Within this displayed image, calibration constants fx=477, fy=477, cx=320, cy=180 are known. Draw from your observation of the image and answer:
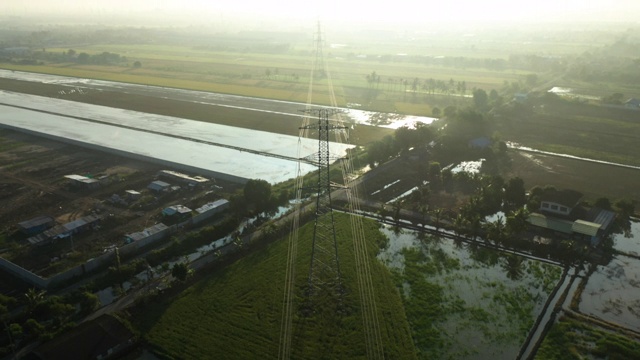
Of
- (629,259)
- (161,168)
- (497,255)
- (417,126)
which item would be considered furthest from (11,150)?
(629,259)

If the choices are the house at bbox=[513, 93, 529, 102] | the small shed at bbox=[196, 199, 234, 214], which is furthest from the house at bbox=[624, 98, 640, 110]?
the small shed at bbox=[196, 199, 234, 214]

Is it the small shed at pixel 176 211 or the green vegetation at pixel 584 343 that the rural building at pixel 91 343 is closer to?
the small shed at pixel 176 211

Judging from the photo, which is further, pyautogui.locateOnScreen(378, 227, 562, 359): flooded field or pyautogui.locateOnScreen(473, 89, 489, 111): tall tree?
pyautogui.locateOnScreen(473, 89, 489, 111): tall tree

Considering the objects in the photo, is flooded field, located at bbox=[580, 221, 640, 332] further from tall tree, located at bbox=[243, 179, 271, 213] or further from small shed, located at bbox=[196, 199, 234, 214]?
small shed, located at bbox=[196, 199, 234, 214]

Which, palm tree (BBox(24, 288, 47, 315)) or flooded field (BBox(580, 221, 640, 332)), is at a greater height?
palm tree (BBox(24, 288, 47, 315))

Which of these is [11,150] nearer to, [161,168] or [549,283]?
[161,168]

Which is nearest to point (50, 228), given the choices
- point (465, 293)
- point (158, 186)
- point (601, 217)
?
point (158, 186)

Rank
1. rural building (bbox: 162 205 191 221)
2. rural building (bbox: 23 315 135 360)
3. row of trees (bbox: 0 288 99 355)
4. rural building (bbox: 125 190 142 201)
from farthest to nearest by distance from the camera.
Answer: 1. rural building (bbox: 125 190 142 201)
2. rural building (bbox: 162 205 191 221)
3. row of trees (bbox: 0 288 99 355)
4. rural building (bbox: 23 315 135 360)
